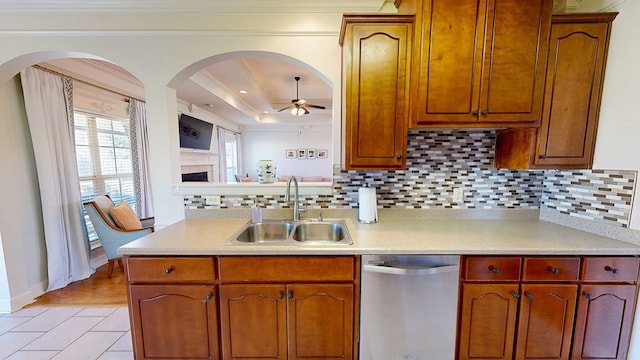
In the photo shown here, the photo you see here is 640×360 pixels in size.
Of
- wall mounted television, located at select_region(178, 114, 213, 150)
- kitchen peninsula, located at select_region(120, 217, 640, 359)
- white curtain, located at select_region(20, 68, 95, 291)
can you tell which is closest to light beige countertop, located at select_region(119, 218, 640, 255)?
kitchen peninsula, located at select_region(120, 217, 640, 359)

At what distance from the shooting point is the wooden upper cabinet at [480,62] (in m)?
1.40

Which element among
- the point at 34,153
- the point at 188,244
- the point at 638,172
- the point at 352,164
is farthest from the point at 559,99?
the point at 34,153

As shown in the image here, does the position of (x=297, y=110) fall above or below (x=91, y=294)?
above

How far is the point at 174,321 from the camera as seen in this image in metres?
1.40

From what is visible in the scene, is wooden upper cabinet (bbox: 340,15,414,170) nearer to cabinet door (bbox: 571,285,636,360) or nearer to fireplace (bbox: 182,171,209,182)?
cabinet door (bbox: 571,285,636,360)

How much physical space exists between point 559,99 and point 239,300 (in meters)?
2.26

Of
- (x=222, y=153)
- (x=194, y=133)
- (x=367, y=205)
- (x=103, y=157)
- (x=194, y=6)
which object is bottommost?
(x=367, y=205)

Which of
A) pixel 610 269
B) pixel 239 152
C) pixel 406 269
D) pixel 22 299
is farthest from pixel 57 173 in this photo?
pixel 239 152

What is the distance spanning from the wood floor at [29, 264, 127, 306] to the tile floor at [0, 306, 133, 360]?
0.30 ft

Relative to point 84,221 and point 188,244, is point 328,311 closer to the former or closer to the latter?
point 188,244

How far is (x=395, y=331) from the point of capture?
1.39m

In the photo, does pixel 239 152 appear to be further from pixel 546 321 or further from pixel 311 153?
pixel 546 321

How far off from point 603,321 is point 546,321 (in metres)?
0.32

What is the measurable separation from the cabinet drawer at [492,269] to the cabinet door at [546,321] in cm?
11
